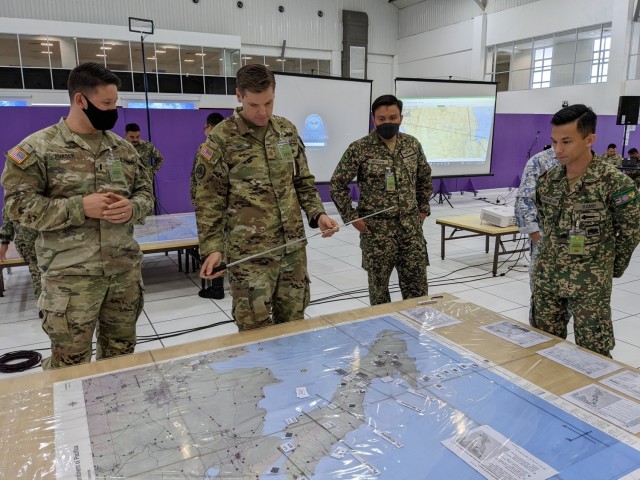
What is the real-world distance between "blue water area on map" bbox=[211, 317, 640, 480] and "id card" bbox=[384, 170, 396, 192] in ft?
3.93

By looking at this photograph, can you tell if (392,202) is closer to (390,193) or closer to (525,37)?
(390,193)

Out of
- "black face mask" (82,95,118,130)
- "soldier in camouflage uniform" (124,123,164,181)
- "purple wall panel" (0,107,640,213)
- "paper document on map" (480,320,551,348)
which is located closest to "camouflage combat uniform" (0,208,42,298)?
"black face mask" (82,95,118,130)

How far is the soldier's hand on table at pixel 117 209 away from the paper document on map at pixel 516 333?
147 centimetres

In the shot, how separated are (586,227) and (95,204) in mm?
1952

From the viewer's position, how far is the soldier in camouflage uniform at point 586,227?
1953 mm

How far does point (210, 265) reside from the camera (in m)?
1.90

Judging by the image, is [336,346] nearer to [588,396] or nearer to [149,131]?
[588,396]

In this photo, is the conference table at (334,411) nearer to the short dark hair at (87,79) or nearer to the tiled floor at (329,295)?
the short dark hair at (87,79)

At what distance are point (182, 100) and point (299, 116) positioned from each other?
8925 mm

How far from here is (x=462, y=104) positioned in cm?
780

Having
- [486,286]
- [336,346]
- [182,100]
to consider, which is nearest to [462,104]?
[486,286]

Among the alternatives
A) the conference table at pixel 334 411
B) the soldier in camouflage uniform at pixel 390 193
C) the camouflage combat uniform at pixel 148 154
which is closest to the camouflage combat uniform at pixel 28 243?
the conference table at pixel 334 411

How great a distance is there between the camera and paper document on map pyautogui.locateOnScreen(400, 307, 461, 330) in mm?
1939

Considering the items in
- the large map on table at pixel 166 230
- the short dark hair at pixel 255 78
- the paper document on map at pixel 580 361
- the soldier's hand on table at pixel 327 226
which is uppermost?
the short dark hair at pixel 255 78
